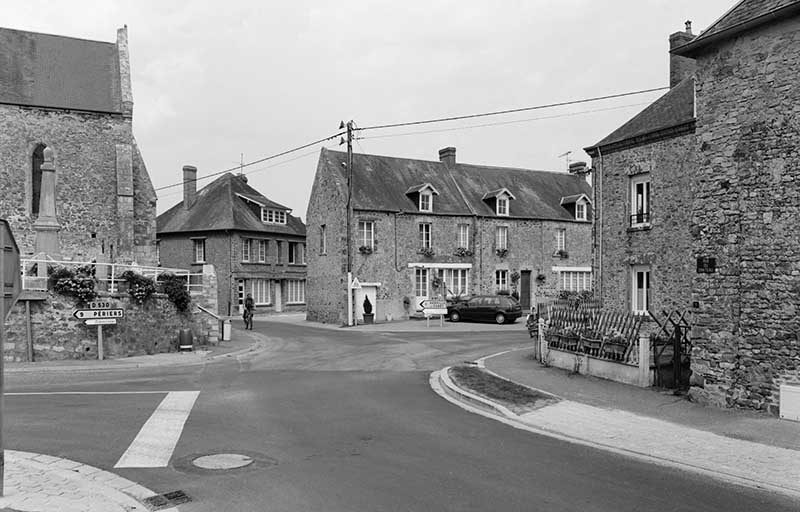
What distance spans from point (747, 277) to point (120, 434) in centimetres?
1016

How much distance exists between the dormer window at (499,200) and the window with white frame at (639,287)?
18344mm

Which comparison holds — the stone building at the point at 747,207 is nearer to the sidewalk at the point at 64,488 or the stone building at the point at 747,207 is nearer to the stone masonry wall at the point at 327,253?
the sidewalk at the point at 64,488

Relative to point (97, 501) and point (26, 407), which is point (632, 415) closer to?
point (97, 501)

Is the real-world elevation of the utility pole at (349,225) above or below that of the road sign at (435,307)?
above

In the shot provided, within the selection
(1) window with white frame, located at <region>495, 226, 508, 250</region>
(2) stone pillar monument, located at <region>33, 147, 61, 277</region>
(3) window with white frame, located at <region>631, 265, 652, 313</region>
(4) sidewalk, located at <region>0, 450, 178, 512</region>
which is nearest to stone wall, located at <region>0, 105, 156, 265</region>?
(2) stone pillar monument, located at <region>33, 147, 61, 277</region>

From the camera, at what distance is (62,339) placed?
17.9m

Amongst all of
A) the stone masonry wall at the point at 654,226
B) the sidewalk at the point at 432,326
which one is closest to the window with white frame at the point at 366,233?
the sidewalk at the point at 432,326

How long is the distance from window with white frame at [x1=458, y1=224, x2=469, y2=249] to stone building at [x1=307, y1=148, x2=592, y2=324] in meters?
0.06

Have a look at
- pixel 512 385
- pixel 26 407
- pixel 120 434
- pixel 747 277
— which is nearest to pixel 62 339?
pixel 26 407

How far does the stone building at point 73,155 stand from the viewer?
2608 centimetres

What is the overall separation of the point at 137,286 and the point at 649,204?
15.7 metres

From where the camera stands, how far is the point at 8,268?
5844mm

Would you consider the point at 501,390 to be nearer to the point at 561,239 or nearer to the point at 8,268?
the point at 8,268

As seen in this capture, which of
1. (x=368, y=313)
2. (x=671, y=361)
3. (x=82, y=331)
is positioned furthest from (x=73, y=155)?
(x=671, y=361)
